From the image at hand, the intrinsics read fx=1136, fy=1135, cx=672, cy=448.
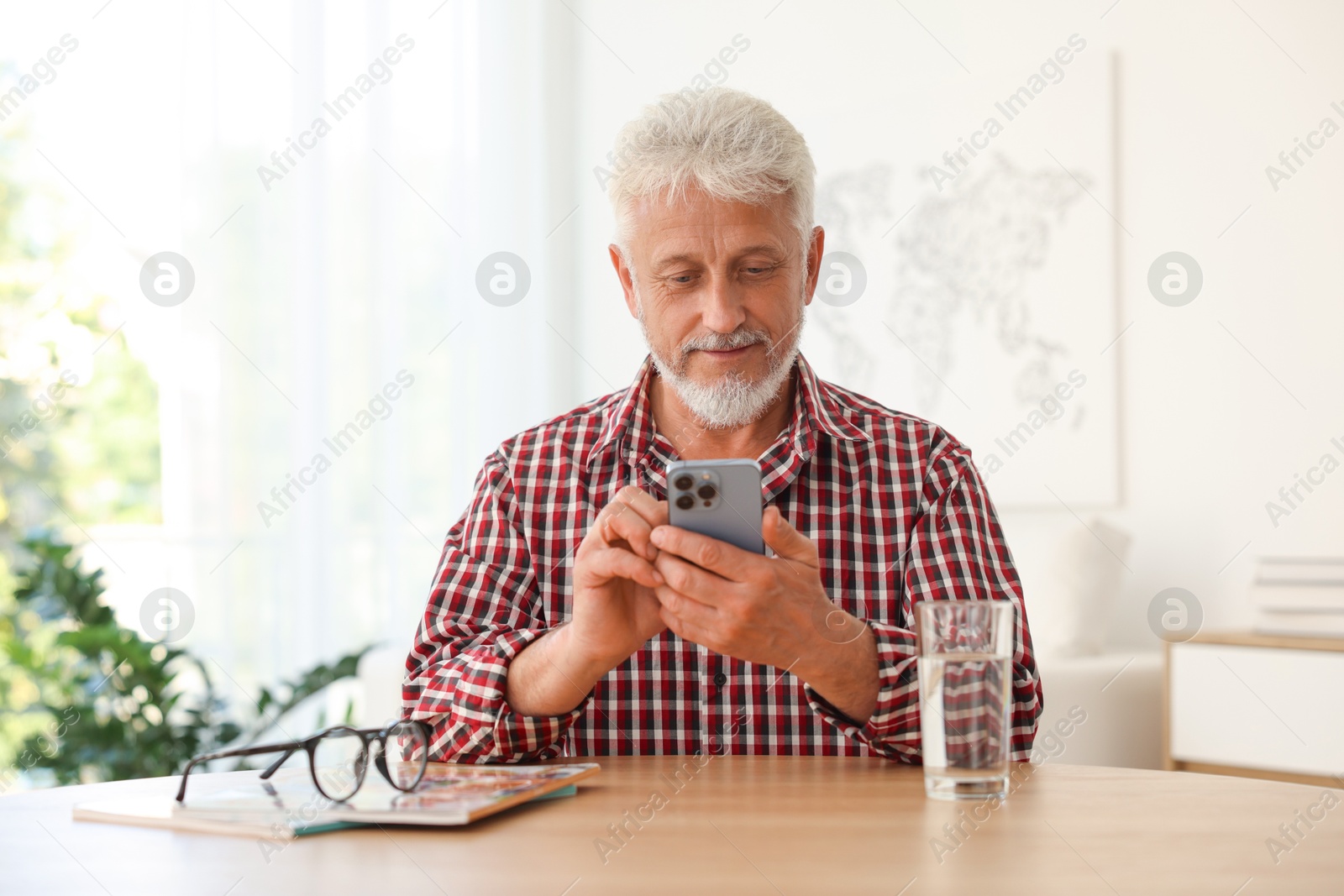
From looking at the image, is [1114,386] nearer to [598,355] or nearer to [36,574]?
[598,355]

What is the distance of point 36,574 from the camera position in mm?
2635

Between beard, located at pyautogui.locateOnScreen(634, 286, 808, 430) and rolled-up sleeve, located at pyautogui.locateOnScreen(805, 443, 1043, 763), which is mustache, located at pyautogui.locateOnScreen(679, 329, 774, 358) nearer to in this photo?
beard, located at pyautogui.locateOnScreen(634, 286, 808, 430)

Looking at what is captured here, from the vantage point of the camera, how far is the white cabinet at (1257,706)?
247 centimetres

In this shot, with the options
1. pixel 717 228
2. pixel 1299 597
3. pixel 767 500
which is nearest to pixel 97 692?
pixel 767 500

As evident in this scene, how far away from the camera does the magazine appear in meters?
0.85

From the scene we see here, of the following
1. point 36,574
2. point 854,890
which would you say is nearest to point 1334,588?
point 854,890

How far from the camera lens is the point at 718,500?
1.06 metres

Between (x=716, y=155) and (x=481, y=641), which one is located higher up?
(x=716, y=155)

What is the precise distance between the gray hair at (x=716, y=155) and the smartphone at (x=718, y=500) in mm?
539

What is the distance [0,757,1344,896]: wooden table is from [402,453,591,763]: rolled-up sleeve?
0.22 metres

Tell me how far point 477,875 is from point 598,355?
3.69 meters

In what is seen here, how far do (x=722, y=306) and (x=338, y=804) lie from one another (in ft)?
2.69

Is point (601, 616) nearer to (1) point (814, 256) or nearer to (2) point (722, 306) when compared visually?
(2) point (722, 306)

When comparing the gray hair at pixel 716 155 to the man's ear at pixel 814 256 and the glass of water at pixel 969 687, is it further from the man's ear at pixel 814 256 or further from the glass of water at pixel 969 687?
the glass of water at pixel 969 687
